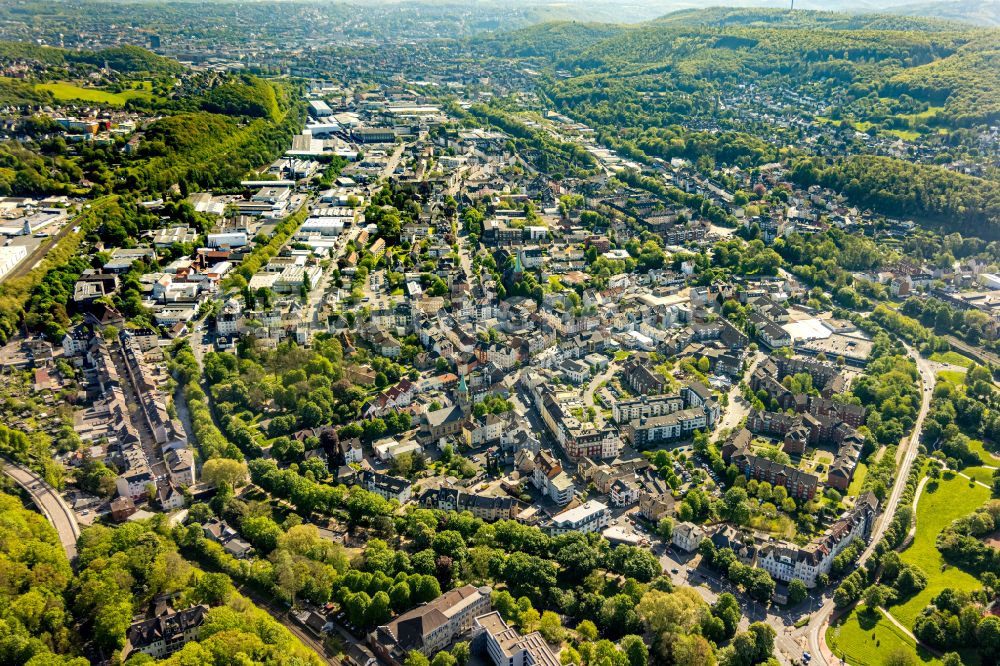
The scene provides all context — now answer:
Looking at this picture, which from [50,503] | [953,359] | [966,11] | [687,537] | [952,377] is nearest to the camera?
[687,537]

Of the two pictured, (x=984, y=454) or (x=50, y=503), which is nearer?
(x=50, y=503)

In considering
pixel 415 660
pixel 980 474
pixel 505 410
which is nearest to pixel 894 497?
pixel 980 474

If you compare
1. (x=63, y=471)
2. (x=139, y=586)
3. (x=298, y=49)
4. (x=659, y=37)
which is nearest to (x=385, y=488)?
(x=139, y=586)

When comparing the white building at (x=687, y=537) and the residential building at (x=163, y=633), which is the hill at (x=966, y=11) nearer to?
the white building at (x=687, y=537)

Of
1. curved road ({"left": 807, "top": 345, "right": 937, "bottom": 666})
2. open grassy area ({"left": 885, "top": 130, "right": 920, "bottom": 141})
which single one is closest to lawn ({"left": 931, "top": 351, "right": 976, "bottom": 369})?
curved road ({"left": 807, "top": 345, "right": 937, "bottom": 666})

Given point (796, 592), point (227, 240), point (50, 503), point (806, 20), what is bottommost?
point (796, 592)

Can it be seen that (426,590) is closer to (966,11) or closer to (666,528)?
(666,528)
